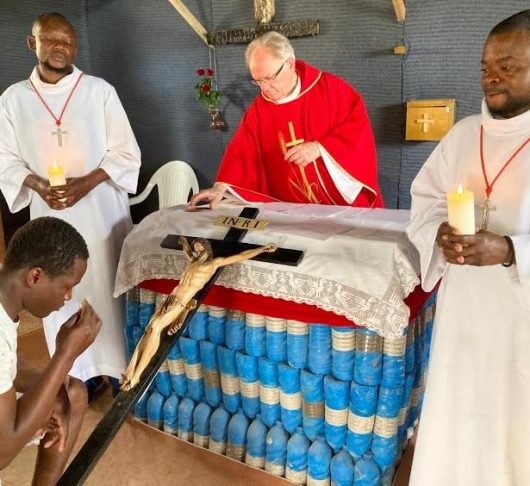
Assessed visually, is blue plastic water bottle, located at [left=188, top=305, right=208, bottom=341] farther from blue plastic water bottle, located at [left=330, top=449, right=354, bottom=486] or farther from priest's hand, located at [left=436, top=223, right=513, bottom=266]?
priest's hand, located at [left=436, top=223, right=513, bottom=266]

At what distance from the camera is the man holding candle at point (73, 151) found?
2715 millimetres

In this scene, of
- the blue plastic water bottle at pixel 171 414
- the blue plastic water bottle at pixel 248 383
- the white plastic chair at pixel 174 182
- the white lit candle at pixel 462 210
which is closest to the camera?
the white lit candle at pixel 462 210

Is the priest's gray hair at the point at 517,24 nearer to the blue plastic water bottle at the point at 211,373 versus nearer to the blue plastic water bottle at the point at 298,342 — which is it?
the blue plastic water bottle at the point at 298,342

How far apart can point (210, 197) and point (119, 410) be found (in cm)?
120

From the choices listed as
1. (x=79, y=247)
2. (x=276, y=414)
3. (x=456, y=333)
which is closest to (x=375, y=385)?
(x=456, y=333)

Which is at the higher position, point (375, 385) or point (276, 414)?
point (375, 385)

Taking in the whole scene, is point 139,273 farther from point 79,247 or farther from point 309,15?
point 309,15

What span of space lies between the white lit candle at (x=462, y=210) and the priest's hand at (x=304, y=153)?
119 centimetres

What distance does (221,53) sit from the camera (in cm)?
422

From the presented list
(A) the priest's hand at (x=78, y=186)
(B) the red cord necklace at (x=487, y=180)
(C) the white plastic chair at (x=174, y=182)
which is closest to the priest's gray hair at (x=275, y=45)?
(A) the priest's hand at (x=78, y=186)

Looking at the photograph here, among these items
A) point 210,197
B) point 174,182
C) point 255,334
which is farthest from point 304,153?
point 174,182

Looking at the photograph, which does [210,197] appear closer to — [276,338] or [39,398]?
[276,338]

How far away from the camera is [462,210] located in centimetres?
137

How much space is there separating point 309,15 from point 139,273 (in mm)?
2371
